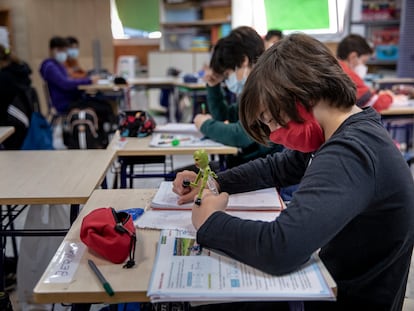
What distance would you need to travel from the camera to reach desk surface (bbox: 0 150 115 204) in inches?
55.0

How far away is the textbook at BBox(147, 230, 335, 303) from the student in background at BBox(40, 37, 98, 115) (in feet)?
13.1

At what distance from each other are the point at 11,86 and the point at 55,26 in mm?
4396

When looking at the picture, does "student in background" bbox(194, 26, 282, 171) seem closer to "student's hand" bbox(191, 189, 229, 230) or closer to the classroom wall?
"student's hand" bbox(191, 189, 229, 230)

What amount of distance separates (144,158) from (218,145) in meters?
0.44

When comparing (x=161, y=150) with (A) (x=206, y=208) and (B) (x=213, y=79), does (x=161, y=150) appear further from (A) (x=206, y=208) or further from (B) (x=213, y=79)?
(A) (x=206, y=208)

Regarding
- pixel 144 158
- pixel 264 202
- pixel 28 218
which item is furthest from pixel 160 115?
pixel 264 202

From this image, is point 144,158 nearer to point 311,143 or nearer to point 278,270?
point 311,143

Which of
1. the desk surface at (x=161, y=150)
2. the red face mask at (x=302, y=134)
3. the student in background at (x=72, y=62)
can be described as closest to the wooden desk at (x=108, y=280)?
the red face mask at (x=302, y=134)

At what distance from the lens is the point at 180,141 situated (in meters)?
2.21

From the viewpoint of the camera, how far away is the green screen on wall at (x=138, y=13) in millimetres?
3909

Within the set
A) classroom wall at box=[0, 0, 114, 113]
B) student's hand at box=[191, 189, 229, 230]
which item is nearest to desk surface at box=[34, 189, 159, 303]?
student's hand at box=[191, 189, 229, 230]

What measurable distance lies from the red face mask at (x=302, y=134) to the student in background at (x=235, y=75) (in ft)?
3.18

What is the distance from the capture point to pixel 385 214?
92 centimetres

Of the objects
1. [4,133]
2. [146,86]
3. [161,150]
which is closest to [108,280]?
[161,150]
